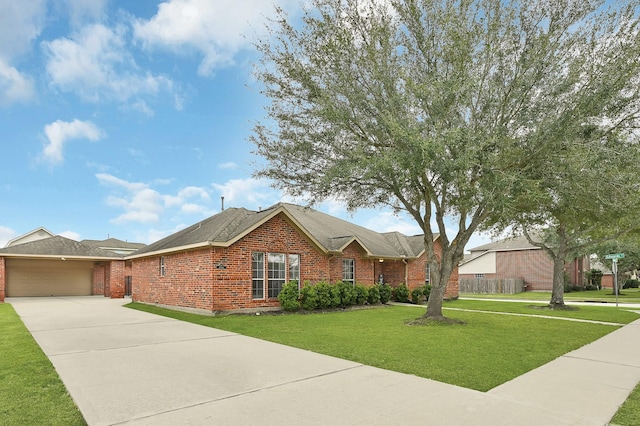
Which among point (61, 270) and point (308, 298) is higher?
point (61, 270)

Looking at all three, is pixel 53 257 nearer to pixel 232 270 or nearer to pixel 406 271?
pixel 232 270

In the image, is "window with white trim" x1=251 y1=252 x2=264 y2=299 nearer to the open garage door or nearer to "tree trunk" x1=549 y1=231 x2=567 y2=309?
"tree trunk" x1=549 y1=231 x2=567 y2=309

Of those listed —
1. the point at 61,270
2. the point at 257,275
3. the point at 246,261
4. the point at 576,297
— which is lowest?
the point at 576,297

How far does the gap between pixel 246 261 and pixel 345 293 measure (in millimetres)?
4811

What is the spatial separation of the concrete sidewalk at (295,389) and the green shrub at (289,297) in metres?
6.60

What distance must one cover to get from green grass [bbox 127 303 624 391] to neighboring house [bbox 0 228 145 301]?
14270mm

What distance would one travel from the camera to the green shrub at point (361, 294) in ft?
61.4

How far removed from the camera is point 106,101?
56.4 ft

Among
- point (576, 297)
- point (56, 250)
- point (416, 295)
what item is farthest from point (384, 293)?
point (56, 250)

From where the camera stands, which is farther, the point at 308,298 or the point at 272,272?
the point at 272,272

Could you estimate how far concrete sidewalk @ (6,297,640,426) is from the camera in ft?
15.0

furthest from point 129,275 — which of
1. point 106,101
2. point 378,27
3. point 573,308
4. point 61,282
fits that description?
point 573,308

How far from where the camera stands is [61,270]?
Answer: 98.4 ft

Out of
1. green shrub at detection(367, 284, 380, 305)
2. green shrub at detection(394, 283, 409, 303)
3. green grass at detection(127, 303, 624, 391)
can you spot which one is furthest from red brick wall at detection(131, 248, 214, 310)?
green shrub at detection(394, 283, 409, 303)
